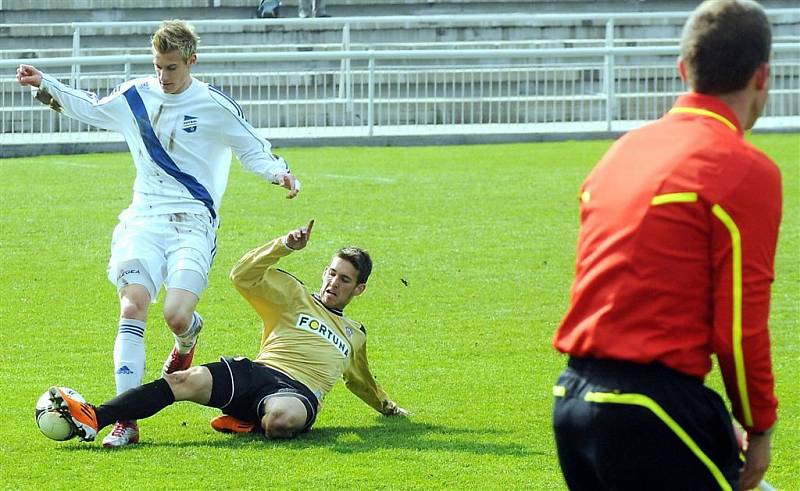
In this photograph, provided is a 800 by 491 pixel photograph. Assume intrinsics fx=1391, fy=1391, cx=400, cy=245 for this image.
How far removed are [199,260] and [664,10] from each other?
20424 mm

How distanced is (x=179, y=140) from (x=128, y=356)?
116 cm

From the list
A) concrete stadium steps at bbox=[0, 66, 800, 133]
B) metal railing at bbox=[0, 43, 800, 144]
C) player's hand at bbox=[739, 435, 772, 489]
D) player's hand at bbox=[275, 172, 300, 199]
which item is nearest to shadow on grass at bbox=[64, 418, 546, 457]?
player's hand at bbox=[275, 172, 300, 199]

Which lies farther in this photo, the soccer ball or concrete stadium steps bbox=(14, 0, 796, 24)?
concrete stadium steps bbox=(14, 0, 796, 24)

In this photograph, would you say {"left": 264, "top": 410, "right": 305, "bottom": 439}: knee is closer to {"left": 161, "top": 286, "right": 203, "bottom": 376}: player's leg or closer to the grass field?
the grass field

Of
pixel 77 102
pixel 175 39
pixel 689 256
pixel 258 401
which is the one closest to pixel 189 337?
pixel 258 401

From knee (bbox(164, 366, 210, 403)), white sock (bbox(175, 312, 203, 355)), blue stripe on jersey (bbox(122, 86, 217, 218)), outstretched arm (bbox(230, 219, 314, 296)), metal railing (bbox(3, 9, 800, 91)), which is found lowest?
knee (bbox(164, 366, 210, 403))

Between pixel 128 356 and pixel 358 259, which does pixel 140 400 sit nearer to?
pixel 128 356

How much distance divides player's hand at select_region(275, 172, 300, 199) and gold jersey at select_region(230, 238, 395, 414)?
292 mm

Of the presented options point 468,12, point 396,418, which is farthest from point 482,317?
point 468,12

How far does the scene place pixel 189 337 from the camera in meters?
7.45

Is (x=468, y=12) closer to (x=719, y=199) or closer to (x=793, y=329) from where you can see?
(x=793, y=329)

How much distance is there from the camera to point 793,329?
32.2 feet

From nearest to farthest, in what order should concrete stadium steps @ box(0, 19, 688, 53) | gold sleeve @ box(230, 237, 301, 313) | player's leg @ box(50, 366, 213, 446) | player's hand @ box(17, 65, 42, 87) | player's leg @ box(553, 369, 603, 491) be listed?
player's leg @ box(553, 369, 603, 491)
player's leg @ box(50, 366, 213, 446)
gold sleeve @ box(230, 237, 301, 313)
player's hand @ box(17, 65, 42, 87)
concrete stadium steps @ box(0, 19, 688, 53)

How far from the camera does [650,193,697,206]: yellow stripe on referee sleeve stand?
3.31 m
